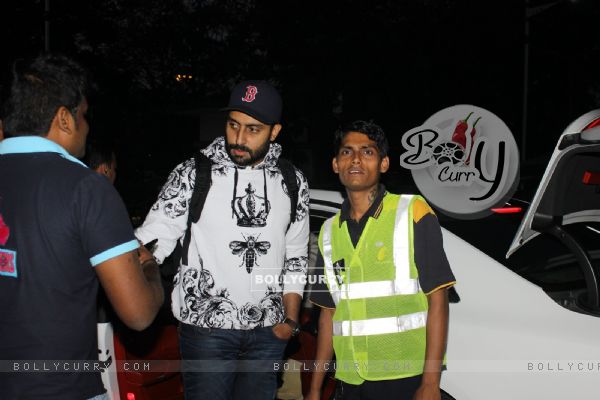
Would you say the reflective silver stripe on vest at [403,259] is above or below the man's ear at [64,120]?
below

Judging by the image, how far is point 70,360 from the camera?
5.63 ft

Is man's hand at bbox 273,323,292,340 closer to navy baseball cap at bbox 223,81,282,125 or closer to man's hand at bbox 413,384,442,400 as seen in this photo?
man's hand at bbox 413,384,442,400

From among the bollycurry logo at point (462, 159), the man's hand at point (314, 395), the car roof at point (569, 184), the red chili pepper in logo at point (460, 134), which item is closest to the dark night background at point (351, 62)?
the bollycurry logo at point (462, 159)

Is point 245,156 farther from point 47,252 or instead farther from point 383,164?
point 47,252

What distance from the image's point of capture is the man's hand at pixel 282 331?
2799 millimetres

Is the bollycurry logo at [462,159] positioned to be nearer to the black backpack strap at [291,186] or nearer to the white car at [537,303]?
the white car at [537,303]

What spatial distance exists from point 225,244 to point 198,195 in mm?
255

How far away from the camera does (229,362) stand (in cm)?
274

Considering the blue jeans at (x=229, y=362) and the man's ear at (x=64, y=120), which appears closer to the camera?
the man's ear at (x=64, y=120)

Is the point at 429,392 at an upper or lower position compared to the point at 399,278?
lower

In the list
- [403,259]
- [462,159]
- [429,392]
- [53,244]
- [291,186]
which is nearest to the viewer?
[53,244]

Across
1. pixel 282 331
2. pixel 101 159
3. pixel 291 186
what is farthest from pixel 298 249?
pixel 101 159

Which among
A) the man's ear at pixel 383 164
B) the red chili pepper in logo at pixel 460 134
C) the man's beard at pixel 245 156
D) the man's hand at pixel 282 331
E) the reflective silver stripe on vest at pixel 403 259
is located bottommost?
the man's hand at pixel 282 331

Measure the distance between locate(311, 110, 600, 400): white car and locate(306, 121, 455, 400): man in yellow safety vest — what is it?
1.03 feet
